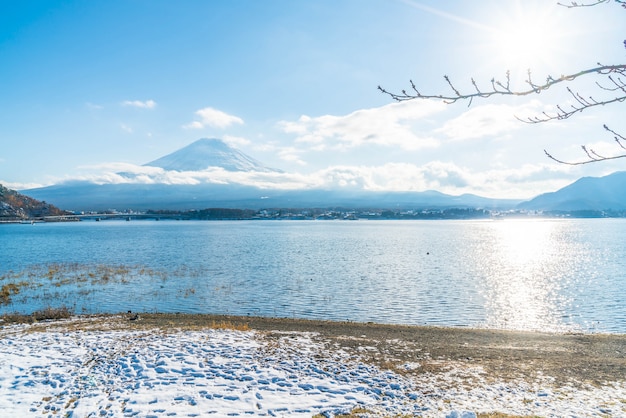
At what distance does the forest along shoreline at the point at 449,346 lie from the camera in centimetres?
1241

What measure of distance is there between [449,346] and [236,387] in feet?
29.6

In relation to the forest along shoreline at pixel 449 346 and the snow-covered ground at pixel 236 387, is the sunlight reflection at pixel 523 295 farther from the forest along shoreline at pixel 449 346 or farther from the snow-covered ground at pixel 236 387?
→ the snow-covered ground at pixel 236 387

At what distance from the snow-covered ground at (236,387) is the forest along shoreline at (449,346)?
797 millimetres

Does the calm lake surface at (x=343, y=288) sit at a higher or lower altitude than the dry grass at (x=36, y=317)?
lower

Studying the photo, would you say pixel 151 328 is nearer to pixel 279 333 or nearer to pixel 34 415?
pixel 279 333

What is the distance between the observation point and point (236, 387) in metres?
10.5

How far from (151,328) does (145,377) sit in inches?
279

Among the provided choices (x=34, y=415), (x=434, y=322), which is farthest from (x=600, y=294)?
(x=34, y=415)

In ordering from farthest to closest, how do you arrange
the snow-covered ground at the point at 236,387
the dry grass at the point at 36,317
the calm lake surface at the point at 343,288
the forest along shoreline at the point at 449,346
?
the calm lake surface at the point at 343,288
the dry grass at the point at 36,317
the forest along shoreline at the point at 449,346
the snow-covered ground at the point at 236,387

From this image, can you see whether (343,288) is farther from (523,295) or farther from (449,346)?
(449,346)

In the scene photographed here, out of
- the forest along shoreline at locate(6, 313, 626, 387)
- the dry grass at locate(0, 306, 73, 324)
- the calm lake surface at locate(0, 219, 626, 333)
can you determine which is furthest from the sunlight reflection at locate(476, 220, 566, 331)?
the dry grass at locate(0, 306, 73, 324)

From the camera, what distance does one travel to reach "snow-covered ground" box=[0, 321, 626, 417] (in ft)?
Result: 30.5

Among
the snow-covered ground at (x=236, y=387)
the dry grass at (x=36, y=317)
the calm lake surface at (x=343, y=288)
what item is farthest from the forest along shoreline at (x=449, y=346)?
the calm lake surface at (x=343, y=288)

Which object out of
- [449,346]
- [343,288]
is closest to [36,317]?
[449,346]
